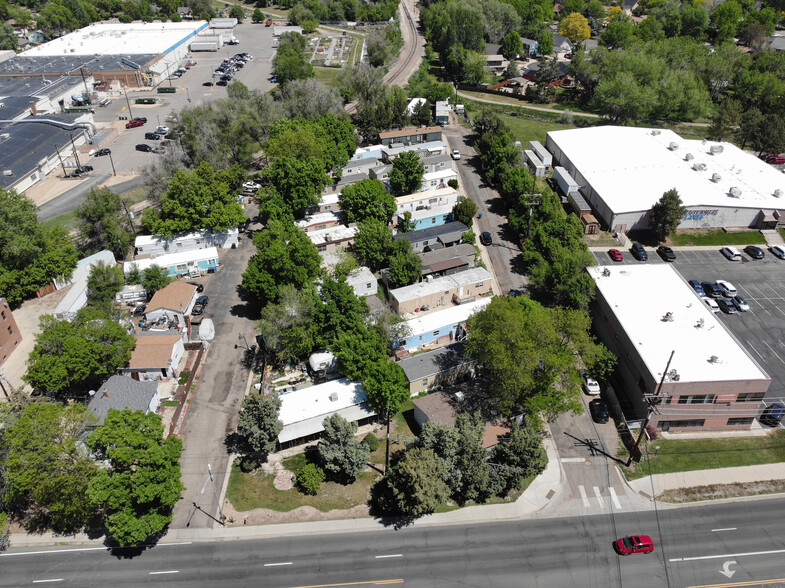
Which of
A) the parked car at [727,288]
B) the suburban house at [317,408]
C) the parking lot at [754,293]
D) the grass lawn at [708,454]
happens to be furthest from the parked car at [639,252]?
the suburban house at [317,408]

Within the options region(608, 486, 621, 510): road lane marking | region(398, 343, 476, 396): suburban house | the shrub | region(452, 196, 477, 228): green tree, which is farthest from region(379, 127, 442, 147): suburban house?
region(608, 486, 621, 510): road lane marking

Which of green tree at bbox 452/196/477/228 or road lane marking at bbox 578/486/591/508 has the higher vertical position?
green tree at bbox 452/196/477/228

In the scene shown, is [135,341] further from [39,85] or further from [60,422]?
[39,85]

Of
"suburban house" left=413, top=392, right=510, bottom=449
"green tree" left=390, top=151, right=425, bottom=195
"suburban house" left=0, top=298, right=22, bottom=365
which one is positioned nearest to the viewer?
"suburban house" left=413, top=392, right=510, bottom=449

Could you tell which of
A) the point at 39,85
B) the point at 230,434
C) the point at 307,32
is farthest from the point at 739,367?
the point at 307,32

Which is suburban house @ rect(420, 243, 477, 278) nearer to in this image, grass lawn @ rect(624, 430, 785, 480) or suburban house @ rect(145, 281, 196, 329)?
suburban house @ rect(145, 281, 196, 329)

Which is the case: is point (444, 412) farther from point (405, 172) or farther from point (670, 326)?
point (405, 172)
